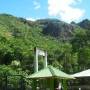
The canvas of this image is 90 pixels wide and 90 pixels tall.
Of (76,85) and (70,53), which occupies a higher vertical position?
(70,53)

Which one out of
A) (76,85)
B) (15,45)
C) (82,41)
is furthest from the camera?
(82,41)

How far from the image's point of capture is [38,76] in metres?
18.5

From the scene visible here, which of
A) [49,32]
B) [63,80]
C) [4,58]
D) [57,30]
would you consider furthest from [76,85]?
[57,30]

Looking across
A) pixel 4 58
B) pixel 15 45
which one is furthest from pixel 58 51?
pixel 4 58

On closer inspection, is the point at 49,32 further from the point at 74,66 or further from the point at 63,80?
the point at 63,80

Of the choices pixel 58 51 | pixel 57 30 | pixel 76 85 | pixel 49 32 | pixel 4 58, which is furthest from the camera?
pixel 57 30

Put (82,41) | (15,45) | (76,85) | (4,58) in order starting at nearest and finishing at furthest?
(76,85) → (4,58) → (15,45) → (82,41)

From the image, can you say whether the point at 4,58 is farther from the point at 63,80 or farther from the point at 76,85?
the point at 63,80

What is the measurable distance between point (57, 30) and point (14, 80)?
132m

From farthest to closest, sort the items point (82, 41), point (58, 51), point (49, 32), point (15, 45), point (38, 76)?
point (49, 32)
point (58, 51)
point (82, 41)
point (15, 45)
point (38, 76)

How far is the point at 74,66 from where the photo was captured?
56.3 m

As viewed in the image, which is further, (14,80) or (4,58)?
(4,58)

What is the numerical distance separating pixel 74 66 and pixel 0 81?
124ft

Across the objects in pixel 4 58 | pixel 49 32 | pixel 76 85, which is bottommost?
pixel 76 85
